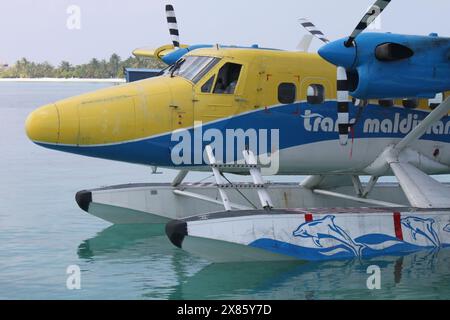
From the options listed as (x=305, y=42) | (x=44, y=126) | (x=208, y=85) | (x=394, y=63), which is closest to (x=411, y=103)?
(x=394, y=63)

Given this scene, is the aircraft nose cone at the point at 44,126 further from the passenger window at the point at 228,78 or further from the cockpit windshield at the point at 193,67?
the passenger window at the point at 228,78

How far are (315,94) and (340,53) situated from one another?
1474 mm

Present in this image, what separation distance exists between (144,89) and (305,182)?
4598 mm

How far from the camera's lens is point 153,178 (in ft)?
86.7

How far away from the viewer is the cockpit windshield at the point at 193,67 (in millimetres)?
14335

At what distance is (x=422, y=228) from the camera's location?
1406 centimetres

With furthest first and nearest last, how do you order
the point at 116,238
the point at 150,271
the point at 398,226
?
the point at 116,238 → the point at 398,226 → the point at 150,271

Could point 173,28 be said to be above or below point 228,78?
above

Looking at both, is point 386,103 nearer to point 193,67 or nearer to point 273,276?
point 193,67

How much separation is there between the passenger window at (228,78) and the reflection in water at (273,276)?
2651 millimetres

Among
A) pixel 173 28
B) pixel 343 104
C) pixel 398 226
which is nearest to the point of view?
pixel 343 104

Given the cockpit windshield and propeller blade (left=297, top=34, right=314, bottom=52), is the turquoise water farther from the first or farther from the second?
propeller blade (left=297, top=34, right=314, bottom=52)

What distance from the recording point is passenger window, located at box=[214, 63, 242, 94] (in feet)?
46.8

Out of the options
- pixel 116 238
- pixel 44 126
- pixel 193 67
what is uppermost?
pixel 193 67
